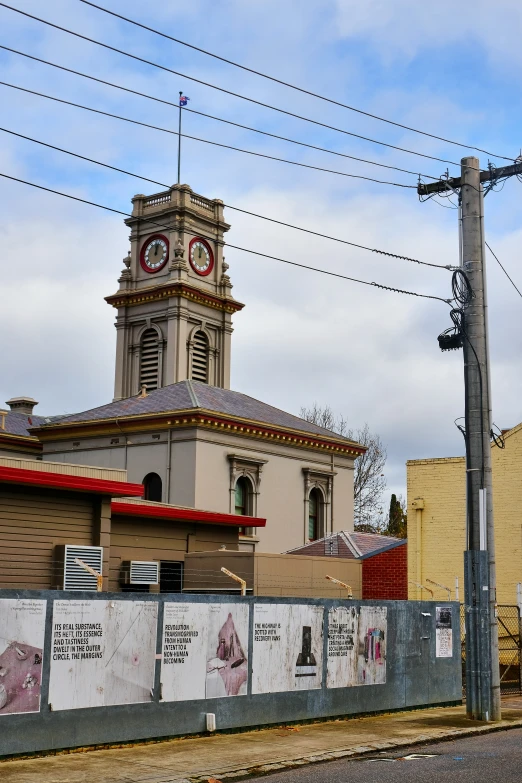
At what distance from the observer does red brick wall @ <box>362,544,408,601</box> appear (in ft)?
95.2

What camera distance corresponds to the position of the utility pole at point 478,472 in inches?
712

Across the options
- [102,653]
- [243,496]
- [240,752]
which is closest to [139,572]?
[102,653]

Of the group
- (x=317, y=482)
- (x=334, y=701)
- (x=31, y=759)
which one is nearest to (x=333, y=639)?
(x=334, y=701)

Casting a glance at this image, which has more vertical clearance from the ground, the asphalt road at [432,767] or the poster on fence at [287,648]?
the poster on fence at [287,648]

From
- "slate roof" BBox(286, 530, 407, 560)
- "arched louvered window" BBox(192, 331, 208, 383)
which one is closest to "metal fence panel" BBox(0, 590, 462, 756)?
"slate roof" BBox(286, 530, 407, 560)

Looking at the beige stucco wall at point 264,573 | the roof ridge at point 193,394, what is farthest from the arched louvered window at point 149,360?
the beige stucco wall at point 264,573

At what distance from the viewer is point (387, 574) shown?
29.2 meters

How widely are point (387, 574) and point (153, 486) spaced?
1092 centimetres

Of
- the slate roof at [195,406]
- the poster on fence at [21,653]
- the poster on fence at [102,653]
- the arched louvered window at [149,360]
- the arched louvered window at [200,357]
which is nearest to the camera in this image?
the poster on fence at [21,653]

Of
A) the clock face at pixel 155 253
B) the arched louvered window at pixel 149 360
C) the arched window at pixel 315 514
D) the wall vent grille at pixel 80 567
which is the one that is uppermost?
the clock face at pixel 155 253

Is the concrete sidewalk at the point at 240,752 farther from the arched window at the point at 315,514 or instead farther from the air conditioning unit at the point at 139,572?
the arched window at the point at 315,514

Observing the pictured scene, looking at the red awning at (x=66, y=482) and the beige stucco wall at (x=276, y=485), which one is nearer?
the red awning at (x=66, y=482)

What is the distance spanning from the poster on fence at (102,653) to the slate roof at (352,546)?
50.7ft

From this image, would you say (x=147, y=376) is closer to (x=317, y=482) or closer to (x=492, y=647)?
(x=317, y=482)
